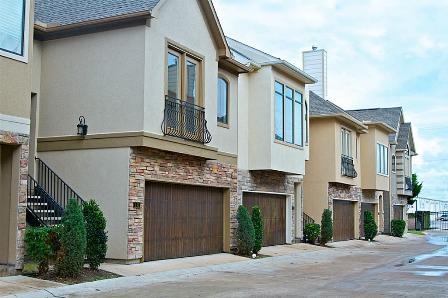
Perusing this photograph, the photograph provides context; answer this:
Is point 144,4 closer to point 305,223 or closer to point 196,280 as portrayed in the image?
point 196,280

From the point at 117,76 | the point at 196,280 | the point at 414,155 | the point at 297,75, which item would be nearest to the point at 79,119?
the point at 117,76

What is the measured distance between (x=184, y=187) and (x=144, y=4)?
5632 millimetres

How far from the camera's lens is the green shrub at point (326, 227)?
28141 mm

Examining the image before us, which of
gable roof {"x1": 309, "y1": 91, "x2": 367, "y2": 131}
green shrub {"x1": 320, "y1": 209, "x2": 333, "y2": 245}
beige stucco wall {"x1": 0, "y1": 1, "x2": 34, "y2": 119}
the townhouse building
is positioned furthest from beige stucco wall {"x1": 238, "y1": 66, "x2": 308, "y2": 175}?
the townhouse building

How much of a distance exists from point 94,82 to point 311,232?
46.4 ft

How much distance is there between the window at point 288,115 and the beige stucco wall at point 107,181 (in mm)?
8520

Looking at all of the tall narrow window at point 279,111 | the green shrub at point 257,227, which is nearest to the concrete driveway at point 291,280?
the green shrub at point 257,227

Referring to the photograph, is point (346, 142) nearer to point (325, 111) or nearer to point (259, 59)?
point (325, 111)

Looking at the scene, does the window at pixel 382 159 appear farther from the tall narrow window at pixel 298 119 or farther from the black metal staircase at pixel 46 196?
the black metal staircase at pixel 46 196

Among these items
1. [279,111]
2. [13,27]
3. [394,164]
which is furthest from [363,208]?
[13,27]

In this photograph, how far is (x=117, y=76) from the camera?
16.6 metres

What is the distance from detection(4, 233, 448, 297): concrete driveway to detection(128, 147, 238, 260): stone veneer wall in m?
1.45

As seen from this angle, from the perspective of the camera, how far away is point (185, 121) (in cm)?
1816

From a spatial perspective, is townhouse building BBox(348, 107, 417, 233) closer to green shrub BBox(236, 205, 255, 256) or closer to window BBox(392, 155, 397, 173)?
window BBox(392, 155, 397, 173)
